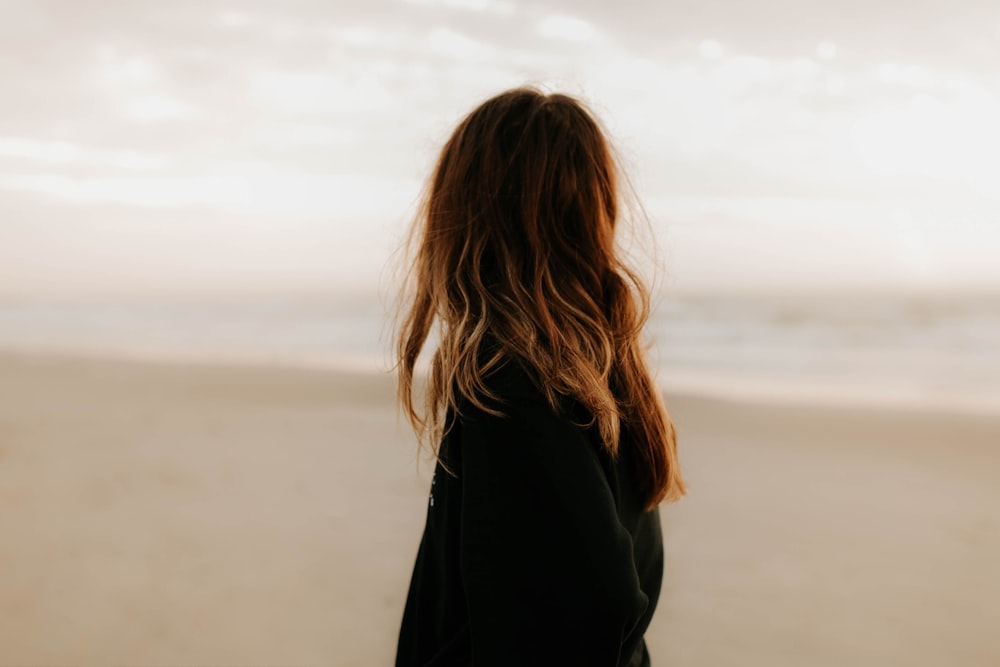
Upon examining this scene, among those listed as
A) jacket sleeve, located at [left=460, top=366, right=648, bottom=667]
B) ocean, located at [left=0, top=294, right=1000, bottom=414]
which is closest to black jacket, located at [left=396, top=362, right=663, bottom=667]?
jacket sleeve, located at [left=460, top=366, right=648, bottom=667]

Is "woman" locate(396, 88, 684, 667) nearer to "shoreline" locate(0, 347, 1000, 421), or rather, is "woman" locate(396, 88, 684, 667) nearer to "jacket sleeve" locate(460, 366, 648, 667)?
"jacket sleeve" locate(460, 366, 648, 667)

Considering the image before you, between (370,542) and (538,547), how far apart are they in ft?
12.5

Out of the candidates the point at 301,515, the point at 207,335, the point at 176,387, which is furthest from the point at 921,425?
the point at 207,335

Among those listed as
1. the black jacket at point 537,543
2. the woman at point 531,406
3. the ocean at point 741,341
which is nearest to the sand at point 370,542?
the ocean at point 741,341

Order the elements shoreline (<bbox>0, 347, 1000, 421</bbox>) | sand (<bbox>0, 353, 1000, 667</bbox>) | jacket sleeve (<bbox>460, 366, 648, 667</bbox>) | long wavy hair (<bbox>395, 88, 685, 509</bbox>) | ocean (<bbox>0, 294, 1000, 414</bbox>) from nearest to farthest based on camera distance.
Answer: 1. jacket sleeve (<bbox>460, 366, 648, 667</bbox>)
2. long wavy hair (<bbox>395, 88, 685, 509</bbox>)
3. sand (<bbox>0, 353, 1000, 667</bbox>)
4. shoreline (<bbox>0, 347, 1000, 421</bbox>)
5. ocean (<bbox>0, 294, 1000, 414</bbox>)

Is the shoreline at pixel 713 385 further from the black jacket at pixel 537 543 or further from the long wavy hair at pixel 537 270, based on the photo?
the black jacket at pixel 537 543

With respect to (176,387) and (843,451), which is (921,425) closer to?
(843,451)

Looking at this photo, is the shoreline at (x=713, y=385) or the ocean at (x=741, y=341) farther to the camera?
the ocean at (x=741, y=341)

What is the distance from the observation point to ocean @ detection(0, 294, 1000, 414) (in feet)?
33.0

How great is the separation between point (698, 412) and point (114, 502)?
5.78 meters

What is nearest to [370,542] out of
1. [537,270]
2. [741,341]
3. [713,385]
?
[537,270]

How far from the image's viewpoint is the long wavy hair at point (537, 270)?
1.13 meters

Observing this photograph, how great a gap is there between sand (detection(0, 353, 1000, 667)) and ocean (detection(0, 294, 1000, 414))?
1.34m

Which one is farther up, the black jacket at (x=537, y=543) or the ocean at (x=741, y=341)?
the black jacket at (x=537, y=543)
